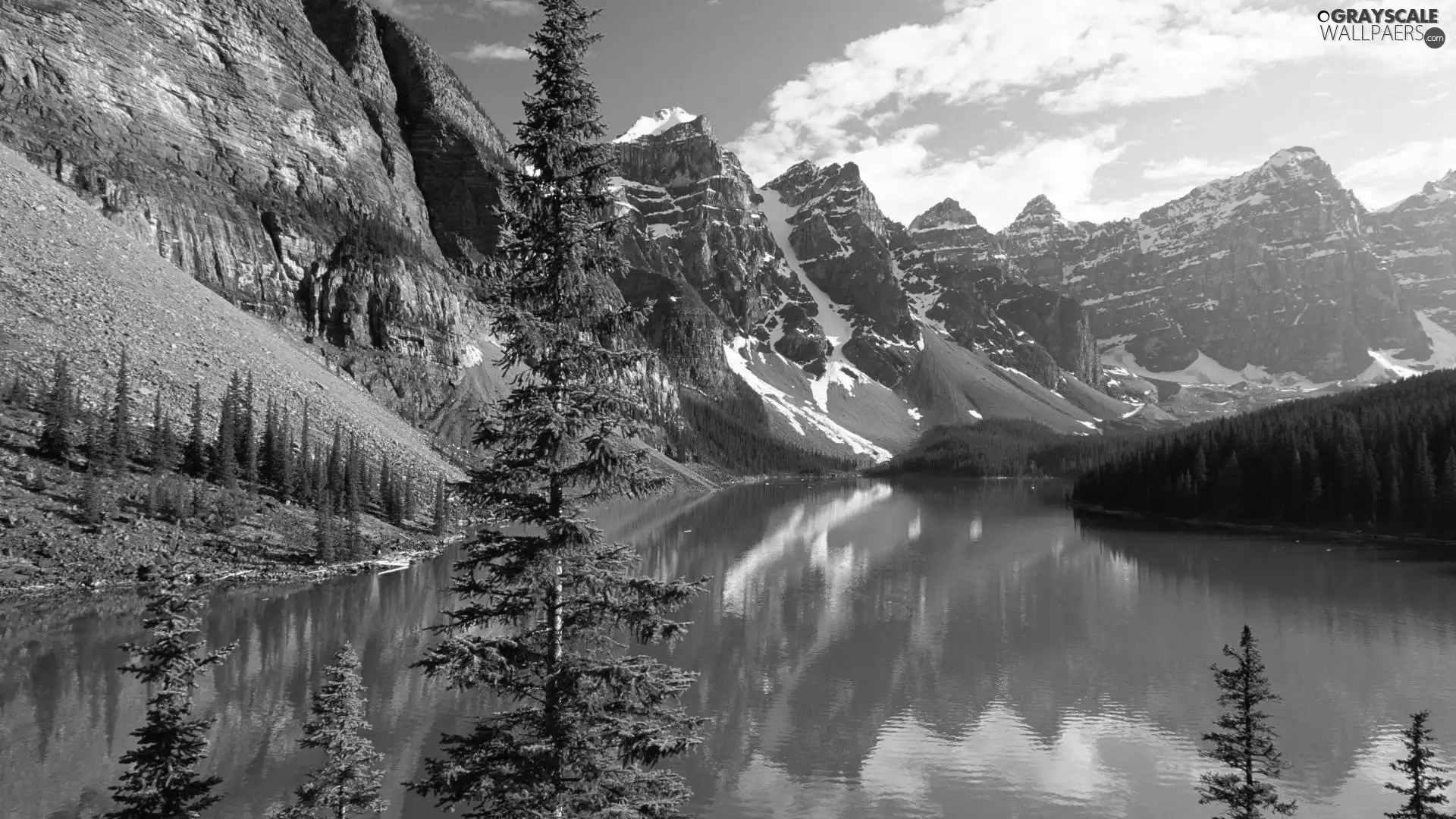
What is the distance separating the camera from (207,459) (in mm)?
60469

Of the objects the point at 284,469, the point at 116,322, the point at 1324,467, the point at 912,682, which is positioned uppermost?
the point at 116,322

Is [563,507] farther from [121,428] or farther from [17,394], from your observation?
[17,394]

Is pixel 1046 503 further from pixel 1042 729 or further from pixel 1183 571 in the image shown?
pixel 1042 729

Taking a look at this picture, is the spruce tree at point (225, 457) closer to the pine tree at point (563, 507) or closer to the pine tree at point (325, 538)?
the pine tree at point (325, 538)

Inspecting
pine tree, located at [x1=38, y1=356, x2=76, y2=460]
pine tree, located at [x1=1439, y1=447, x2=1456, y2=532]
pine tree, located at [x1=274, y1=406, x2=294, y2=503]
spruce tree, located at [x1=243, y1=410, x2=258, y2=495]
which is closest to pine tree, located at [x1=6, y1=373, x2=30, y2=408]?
pine tree, located at [x1=38, y1=356, x2=76, y2=460]

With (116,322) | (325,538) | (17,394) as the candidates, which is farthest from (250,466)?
(116,322)

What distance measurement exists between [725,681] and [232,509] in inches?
1663

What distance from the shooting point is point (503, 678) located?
11.1 m

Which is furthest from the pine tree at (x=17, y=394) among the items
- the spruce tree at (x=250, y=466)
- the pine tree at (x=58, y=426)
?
the spruce tree at (x=250, y=466)

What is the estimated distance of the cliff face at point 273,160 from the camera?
99.6 metres

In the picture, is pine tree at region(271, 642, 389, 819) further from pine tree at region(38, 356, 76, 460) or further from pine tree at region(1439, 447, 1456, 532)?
pine tree at region(1439, 447, 1456, 532)

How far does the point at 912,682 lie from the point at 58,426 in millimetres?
55709

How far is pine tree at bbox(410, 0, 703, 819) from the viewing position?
10.8 m

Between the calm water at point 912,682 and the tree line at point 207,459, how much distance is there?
30.0 feet
